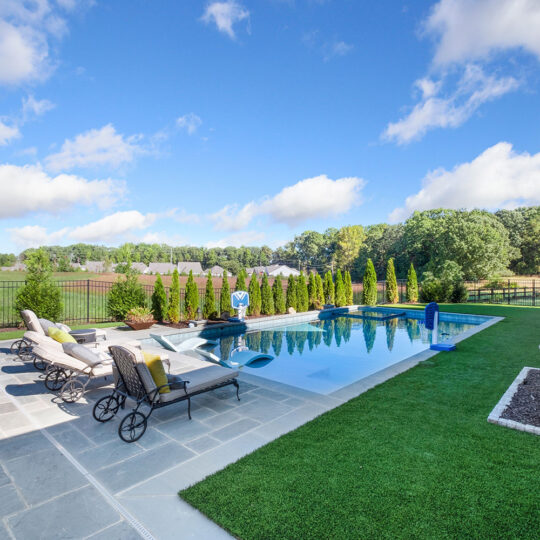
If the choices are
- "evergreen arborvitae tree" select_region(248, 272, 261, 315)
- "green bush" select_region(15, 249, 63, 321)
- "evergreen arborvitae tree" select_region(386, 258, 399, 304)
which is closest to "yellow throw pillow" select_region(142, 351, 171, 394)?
"green bush" select_region(15, 249, 63, 321)

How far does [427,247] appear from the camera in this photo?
130ft

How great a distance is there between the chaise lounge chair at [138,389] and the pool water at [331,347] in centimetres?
229

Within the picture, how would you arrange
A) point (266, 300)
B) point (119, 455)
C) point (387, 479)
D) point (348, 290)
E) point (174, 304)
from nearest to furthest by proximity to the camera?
point (387, 479) < point (119, 455) < point (174, 304) < point (266, 300) < point (348, 290)

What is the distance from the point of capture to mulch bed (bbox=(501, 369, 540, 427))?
3.88m

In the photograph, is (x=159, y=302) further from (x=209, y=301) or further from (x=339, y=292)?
(x=339, y=292)

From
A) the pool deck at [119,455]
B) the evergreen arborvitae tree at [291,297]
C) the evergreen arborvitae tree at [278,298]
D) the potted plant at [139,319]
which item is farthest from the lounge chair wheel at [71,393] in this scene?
the evergreen arborvitae tree at [291,297]

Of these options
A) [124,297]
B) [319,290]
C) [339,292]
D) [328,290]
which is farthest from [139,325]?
[339,292]

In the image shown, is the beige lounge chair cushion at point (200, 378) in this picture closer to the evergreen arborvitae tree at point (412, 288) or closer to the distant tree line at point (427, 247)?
the distant tree line at point (427, 247)

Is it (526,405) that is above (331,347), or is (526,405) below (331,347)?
above

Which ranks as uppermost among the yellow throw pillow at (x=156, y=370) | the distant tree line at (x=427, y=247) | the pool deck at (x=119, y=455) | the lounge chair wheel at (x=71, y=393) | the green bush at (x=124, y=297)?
the distant tree line at (x=427, y=247)

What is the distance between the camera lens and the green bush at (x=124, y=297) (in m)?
11.6

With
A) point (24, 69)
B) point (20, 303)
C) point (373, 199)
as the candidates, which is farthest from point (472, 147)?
point (20, 303)

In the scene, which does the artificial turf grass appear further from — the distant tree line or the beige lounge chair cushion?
the distant tree line

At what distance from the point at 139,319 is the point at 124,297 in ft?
5.05
